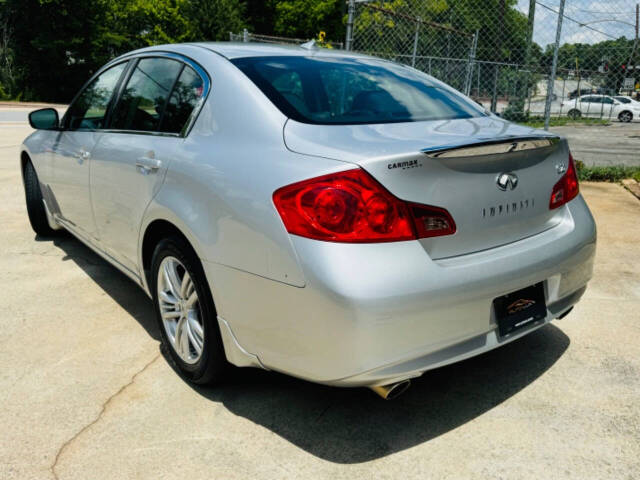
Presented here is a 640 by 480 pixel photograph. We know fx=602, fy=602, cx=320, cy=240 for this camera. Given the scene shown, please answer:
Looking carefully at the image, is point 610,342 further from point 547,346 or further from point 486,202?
point 486,202

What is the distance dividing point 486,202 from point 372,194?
1.70ft

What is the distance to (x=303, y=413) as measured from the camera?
8.59 ft

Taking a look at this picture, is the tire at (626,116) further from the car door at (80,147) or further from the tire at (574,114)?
the car door at (80,147)

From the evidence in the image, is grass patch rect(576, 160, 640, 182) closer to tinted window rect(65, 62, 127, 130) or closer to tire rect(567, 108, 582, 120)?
tinted window rect(65, 62, 127, 130)

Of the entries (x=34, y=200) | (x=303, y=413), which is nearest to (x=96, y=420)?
(x=303, y=413)

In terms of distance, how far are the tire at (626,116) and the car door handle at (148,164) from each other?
30.7m

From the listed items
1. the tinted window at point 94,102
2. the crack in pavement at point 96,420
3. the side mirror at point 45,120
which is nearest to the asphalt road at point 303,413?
the crack in pavement at point 96,420

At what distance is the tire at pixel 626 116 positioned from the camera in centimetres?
2897

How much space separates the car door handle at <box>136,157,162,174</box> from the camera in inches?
112

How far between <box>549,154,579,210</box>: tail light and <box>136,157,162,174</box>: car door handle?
1800 millimetres

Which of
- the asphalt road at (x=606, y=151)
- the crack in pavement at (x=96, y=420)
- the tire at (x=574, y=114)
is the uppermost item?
the crack in pavement at (x=96, y=420)

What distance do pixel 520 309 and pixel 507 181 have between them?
1.73ft

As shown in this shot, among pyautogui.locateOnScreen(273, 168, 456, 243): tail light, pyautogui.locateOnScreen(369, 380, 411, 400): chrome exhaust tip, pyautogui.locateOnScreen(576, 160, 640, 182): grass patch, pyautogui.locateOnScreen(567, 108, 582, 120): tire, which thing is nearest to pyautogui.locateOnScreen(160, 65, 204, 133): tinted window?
pyautogui.locateOnScreen(273, 168, 456, 243): tail light

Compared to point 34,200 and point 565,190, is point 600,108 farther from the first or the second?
point 565,190
